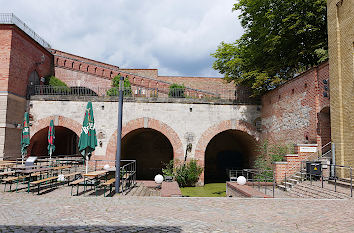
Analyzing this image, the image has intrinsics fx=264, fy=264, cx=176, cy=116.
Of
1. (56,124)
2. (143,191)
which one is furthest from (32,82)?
(143,191)

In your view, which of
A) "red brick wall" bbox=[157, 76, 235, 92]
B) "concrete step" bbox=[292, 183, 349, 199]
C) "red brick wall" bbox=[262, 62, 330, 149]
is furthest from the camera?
"red brick wall" bbox=[157, 76, 235, 92]

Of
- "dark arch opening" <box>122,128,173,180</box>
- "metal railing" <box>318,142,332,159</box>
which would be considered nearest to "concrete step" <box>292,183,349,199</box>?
"metal railing" <box>318,142,332,159</box>

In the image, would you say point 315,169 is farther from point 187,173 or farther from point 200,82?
point 200,82

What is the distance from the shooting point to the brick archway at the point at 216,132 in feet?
47.4

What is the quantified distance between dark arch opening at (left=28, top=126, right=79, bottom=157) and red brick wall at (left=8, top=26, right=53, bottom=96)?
2639 mm

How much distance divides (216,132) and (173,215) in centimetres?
973

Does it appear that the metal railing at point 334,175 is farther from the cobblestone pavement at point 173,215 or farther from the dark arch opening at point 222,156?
the dark arch opening at point 222,156

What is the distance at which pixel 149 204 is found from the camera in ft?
21.1

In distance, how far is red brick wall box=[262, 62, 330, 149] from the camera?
1031cm

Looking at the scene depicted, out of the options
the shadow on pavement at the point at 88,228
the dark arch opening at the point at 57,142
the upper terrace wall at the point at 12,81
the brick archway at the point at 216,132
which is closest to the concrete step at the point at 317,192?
the shadow on pavement at the point at 88,228

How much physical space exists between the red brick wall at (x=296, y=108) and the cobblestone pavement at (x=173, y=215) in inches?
174

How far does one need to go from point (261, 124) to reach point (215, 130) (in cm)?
269

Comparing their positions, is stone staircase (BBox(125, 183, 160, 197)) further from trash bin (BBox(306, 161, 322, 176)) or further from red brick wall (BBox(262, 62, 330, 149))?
red brick wall (BBox(262, 62, 330, 149))

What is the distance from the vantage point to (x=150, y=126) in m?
14.6
